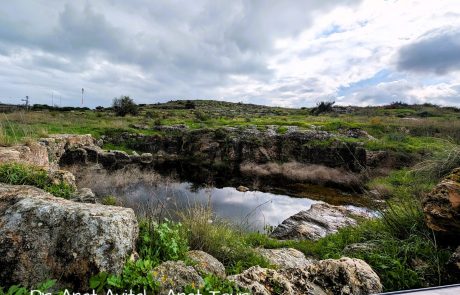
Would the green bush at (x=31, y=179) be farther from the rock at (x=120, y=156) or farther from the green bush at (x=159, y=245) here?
the rock at (x=120, y=156)

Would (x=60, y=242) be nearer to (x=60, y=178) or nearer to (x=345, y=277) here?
(x=345, y=277)

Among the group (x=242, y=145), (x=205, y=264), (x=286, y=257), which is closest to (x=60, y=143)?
(x=242, y=145)

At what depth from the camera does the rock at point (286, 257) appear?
580 centimetres

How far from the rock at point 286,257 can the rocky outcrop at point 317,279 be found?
1.37 metres

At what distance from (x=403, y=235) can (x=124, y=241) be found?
5.37 metres

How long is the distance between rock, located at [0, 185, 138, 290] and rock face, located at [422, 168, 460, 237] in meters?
4.92

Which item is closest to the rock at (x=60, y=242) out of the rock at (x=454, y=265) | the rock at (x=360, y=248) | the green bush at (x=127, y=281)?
the green bush at (x=127, y=281)

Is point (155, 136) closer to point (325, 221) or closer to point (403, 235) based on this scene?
point (325, 221)

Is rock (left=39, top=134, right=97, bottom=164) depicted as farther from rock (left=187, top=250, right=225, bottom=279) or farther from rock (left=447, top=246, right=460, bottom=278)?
rock (left=447, top=246, right=460, bottom=278)

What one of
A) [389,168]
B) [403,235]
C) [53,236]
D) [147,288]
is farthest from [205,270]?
[389,168]

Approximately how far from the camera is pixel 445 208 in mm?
5082

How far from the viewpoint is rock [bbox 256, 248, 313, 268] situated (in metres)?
5.80

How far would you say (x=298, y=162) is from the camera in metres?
24.6

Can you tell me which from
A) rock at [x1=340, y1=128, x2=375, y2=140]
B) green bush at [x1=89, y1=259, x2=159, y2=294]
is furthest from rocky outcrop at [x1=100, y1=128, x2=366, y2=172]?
green bush at [x1=89, y1=259, x2=159, y2=294]
